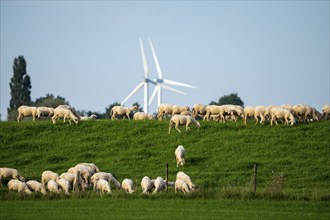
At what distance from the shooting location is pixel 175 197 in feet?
116

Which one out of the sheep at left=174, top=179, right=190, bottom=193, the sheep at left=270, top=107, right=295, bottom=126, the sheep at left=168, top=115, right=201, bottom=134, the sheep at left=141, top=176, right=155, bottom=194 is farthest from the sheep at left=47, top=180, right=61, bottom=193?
the sheep at left=270, top=107, right=295, bottom=126

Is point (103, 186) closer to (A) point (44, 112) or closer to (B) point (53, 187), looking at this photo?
(B) point (53, 187)

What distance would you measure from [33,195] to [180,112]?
23.6m

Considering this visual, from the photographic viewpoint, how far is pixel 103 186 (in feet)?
121

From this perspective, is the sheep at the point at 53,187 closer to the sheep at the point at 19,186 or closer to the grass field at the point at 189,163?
the sheep at the point at 19,186

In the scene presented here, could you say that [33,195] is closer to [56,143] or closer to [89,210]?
[89,210]

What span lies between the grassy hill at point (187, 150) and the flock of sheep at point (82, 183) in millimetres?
1175

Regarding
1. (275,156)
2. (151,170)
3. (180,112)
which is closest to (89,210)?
(151,170)

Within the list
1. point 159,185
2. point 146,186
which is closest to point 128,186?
point 146,186

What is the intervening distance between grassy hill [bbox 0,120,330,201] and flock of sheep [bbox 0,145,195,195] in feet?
3.86

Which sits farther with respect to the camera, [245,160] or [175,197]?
[245,160]

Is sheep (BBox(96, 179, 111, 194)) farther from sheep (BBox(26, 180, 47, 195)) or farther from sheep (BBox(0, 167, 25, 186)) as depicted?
sheep (BBox(0, 167, 25, 186))

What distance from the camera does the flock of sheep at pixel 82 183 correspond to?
3656 centimetres

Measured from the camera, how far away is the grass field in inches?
1254
